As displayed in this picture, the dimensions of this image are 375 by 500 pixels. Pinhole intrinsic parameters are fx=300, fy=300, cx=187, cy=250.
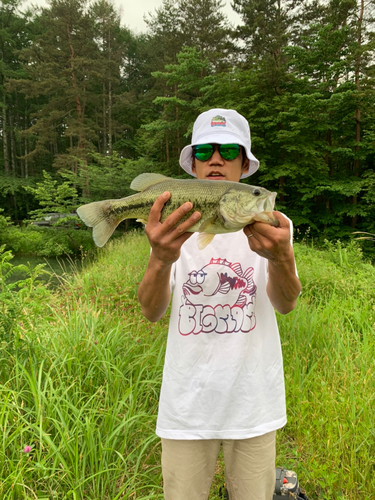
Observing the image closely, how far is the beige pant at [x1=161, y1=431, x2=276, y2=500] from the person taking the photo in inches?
57.5

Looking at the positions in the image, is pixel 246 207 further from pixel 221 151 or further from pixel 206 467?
pixel 206 467

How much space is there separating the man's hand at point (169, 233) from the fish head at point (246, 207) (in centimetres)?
14

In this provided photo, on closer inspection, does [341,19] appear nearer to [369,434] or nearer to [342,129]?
[342,129]

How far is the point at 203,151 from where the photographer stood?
69.1 inches

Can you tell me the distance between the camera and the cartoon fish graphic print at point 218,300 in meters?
1.53

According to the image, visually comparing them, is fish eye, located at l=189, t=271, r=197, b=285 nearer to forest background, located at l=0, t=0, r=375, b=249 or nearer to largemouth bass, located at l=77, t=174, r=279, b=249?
largemouth bass, located at l=77, t=174, r=279, b=249

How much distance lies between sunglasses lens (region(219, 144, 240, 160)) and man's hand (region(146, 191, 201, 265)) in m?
0.49

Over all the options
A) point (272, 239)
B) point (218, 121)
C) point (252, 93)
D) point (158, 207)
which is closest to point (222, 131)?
point (218, 121)

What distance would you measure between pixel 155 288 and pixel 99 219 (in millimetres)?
543

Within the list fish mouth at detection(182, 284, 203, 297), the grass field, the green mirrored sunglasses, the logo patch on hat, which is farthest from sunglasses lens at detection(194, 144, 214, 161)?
the grass field

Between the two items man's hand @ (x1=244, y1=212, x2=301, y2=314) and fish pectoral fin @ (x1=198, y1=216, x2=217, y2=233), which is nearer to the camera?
man's hand @ (x1=244, y1=212, x2=301, y2=314)

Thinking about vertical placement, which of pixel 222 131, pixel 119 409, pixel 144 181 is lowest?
pixel 119 409

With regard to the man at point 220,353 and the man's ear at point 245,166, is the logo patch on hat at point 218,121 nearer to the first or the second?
the man's ear at point 245,166

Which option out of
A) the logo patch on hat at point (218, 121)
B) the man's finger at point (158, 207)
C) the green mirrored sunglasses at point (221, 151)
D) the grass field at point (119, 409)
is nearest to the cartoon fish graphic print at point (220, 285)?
the man's finger at point (158, 207)
